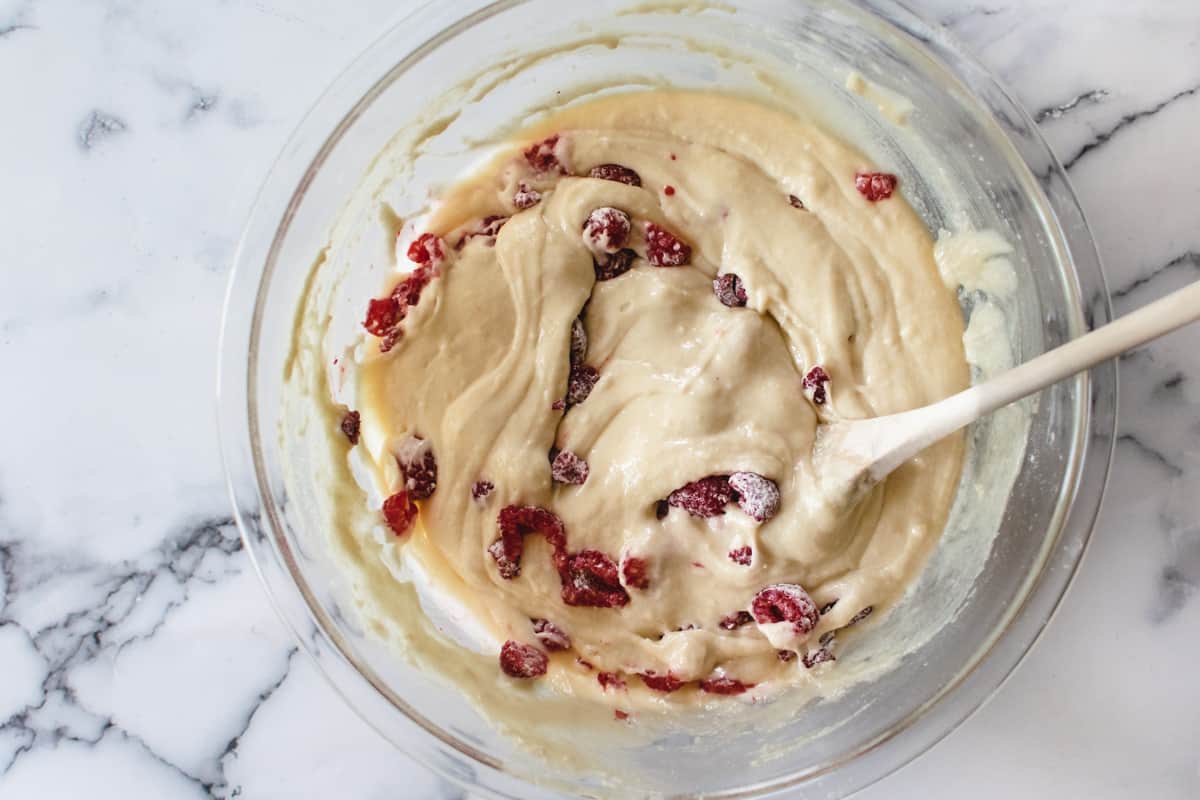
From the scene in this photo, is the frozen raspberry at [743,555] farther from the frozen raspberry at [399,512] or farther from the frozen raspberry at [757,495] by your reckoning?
the frozen raspberry at [399,512]

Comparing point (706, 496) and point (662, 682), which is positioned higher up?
point (706, 496)

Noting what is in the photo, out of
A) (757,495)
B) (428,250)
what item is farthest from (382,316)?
(757,495)

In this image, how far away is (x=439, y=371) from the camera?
1.95 metres

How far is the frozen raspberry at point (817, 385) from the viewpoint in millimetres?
1873

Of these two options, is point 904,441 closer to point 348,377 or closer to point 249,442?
point 348,377

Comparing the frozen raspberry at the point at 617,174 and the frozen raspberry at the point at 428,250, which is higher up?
the frozen raspberry at the point at 617,174

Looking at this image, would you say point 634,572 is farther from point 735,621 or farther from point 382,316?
point 382,316

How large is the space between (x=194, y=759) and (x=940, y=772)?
1.40m

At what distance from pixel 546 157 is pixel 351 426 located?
0.61m

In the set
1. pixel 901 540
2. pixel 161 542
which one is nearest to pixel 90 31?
pixel 161 542

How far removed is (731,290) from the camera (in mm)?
1918

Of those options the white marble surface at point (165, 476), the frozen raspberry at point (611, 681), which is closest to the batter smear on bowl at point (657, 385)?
the frozen raspberry at point (611, 681)

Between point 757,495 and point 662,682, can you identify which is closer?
point 757,495

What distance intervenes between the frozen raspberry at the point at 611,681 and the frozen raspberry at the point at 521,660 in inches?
4.3
